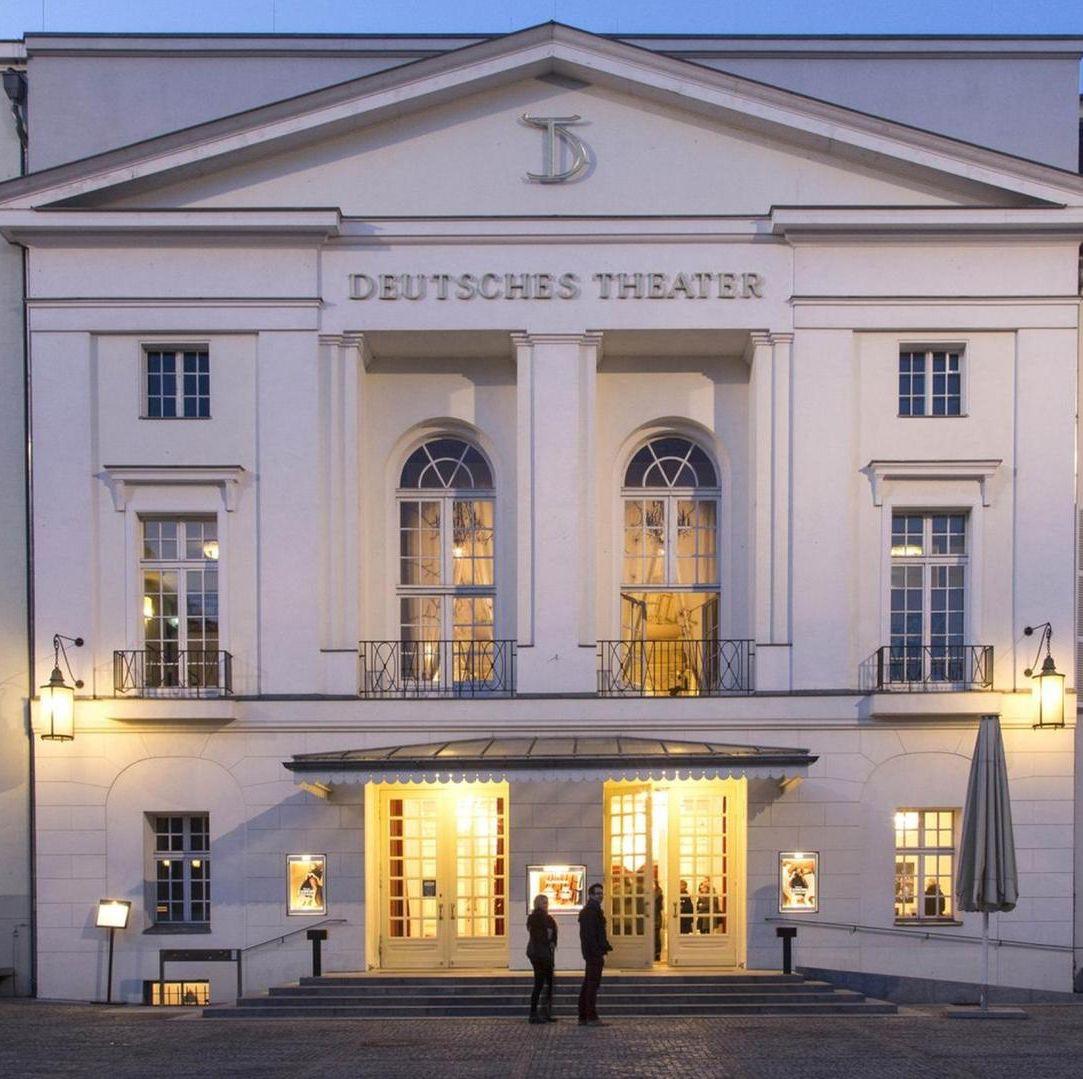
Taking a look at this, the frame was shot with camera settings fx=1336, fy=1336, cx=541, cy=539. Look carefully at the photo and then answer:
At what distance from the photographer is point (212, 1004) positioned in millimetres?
19547

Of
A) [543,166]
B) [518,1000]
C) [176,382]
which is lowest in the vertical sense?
[518,1000]

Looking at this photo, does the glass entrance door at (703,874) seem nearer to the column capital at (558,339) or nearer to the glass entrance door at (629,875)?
the glass entrance door at (629,875)

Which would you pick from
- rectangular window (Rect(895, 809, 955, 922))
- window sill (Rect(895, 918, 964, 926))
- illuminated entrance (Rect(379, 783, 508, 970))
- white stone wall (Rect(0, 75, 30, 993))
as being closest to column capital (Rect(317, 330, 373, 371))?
white stone wall (Rect(0, 75, 30, 993))

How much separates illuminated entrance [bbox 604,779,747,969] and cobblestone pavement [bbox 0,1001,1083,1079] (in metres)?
3.13

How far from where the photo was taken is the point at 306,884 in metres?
19.7

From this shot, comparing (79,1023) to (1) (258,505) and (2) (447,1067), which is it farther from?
(1) (258,505)

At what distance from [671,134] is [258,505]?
8453 millimetres

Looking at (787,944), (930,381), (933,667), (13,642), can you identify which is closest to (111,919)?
(13,642)

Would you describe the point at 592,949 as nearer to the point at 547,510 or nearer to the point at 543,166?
the point at 547,510

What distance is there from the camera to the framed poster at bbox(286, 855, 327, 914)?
19672 millimetres

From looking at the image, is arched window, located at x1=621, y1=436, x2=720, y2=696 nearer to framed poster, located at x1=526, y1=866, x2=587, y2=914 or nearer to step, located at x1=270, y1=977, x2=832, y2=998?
framed poster, located at x1=526, y1=866, x2=587, y2=914

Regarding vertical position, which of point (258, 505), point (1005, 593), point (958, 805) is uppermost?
point (258, 505)

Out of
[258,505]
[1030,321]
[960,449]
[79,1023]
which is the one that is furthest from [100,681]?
[1030,321]

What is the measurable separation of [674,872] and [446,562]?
19.6ft
